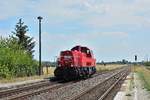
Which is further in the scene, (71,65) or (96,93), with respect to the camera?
(71,65)

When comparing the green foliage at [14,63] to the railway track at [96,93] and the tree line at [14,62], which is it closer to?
the tree line at [14,62]

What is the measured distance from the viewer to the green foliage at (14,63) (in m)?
50.6

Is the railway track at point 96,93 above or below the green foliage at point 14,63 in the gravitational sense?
below

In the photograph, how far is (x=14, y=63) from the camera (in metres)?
52.6

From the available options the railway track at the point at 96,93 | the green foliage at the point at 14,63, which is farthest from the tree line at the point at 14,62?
the railway track at the point at 96,93

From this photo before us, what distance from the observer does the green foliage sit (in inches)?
1992

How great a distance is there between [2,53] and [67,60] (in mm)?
9922

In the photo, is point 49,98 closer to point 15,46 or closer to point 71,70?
point 71,70

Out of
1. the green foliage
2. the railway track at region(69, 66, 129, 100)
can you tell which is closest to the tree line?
the green foliage

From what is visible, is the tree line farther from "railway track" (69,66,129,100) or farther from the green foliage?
"railway track" (69,66,129,100)

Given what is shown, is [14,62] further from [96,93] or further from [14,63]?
[96,93]

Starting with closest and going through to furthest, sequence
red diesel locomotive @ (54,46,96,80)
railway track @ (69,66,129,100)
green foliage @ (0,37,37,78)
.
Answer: railway track @ (69,66,129,100) < red diesel locomotive @ (54,46,96,80) < green foliage @ (0,37,37,78)

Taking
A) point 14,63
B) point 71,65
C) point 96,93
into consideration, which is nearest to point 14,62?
point 14,63

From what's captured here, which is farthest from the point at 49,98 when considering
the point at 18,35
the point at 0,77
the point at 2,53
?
the point at 18,35
